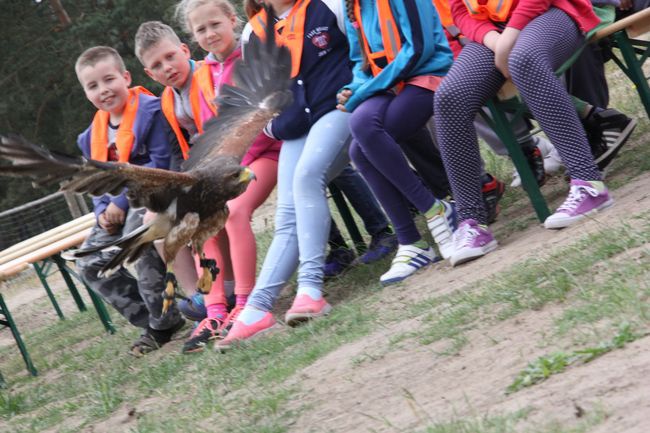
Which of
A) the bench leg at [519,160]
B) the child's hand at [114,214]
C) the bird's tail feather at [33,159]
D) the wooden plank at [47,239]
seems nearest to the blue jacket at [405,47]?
the bench leg at [519,160]

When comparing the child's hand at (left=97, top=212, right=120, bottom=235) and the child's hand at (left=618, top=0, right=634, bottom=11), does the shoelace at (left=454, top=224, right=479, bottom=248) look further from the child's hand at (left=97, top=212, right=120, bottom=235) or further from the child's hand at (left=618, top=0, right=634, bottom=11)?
the child's hand at (left=97, top=212, right=120, bottom=235)

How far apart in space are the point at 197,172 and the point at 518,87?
5.96 feet

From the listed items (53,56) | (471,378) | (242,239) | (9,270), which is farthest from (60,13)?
(471,378)

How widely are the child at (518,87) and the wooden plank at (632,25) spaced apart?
79 mm

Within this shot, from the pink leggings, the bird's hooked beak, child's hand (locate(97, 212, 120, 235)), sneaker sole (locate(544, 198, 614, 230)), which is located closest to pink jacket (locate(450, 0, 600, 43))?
sneaker sole (locate(544, 198, 614, 230))

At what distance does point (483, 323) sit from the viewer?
399cm

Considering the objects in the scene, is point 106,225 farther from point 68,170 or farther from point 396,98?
point 396,98

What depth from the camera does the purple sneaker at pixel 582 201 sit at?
4.87 m

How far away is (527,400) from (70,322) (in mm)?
6632

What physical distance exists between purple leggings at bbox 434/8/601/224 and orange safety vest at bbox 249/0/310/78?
3.46 ft

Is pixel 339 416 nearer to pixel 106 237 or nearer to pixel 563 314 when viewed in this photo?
pixel 563 314

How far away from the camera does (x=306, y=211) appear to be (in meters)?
5.46

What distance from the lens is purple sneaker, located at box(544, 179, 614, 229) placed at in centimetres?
487

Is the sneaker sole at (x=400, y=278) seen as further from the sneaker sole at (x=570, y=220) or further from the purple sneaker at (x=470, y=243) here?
the sneaker sole at (x=570, y=220)
